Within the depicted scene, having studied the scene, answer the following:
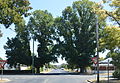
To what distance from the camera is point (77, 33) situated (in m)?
66.1

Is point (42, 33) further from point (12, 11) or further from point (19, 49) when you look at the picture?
point (12, 11)

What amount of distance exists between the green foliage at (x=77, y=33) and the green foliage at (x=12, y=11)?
4390 cm

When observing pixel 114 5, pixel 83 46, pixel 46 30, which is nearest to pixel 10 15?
pixel 114 5

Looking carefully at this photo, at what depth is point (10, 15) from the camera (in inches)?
762

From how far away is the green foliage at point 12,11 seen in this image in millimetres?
18766

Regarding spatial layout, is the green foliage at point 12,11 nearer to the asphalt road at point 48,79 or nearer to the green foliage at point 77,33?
the asphalt road at point 48,79

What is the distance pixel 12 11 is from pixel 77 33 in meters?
47.4

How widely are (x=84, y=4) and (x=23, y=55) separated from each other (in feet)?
64.4

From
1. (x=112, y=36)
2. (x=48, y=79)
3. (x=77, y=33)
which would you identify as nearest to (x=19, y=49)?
(x=77, y=33)

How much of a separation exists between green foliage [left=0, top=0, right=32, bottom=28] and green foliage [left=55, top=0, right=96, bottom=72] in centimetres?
4390

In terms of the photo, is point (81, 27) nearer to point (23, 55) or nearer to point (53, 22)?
point (53, 22)

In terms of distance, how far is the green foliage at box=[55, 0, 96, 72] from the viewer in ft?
212

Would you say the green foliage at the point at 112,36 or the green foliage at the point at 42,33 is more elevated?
the green foliage at the point at 42,33

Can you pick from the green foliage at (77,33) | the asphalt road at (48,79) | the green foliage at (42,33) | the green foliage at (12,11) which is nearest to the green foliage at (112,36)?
the green foliage at (12,11)
